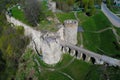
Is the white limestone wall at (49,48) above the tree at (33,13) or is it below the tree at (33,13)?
below

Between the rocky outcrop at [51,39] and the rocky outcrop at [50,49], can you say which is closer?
the rocky outcrop at [50,49]

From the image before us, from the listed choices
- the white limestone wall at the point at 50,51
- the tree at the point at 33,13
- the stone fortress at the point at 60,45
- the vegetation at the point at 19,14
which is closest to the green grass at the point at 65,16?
the tree at the point at 33,13

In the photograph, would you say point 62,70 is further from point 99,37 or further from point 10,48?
point 99,37

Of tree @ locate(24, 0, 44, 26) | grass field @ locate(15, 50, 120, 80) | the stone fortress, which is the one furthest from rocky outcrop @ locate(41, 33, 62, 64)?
tree @ locate(24, 0, 44, 26)

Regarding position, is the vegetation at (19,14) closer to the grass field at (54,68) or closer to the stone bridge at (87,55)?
the grass field at (54,68)

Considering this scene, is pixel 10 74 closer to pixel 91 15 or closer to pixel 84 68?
pixel 84 68

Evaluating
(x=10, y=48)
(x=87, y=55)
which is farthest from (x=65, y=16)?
(x=10, y=48)
